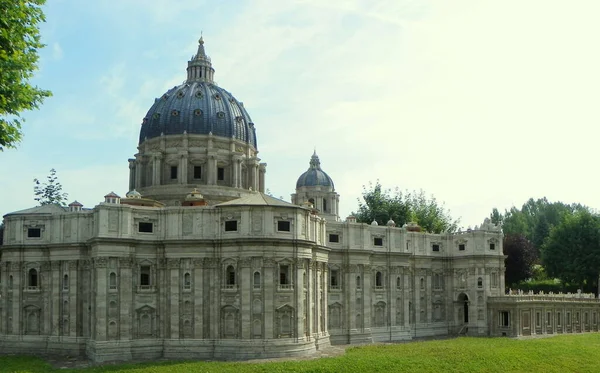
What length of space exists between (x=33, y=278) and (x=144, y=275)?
13213 mm

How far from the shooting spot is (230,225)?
202 feet

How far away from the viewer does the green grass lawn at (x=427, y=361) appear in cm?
5269

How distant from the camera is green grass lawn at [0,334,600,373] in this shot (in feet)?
173

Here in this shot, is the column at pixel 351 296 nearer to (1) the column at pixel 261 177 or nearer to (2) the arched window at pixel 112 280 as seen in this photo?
(1) the column at pixel 261 177

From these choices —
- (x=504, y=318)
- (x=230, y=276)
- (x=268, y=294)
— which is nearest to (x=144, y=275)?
(x=230, y=276)

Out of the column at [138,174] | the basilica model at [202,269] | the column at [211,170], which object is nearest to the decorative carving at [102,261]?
the basilica model at [202,269]

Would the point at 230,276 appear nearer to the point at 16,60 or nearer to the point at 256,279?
the point at 256,279

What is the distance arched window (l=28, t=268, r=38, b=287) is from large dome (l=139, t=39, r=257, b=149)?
21.9 m

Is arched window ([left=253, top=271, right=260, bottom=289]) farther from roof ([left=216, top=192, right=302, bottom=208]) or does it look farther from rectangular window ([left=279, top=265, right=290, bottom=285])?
roof ([left=216, top=192, right=302, bottom=208])

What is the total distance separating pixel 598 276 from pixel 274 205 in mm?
63967

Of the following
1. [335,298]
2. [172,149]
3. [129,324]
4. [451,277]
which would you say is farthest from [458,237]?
[129,324]

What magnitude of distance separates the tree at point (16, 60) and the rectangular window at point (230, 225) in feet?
102

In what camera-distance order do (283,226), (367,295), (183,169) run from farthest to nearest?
(183,169) < (367,295) < (283,226)

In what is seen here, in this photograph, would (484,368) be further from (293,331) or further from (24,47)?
(24,47)
